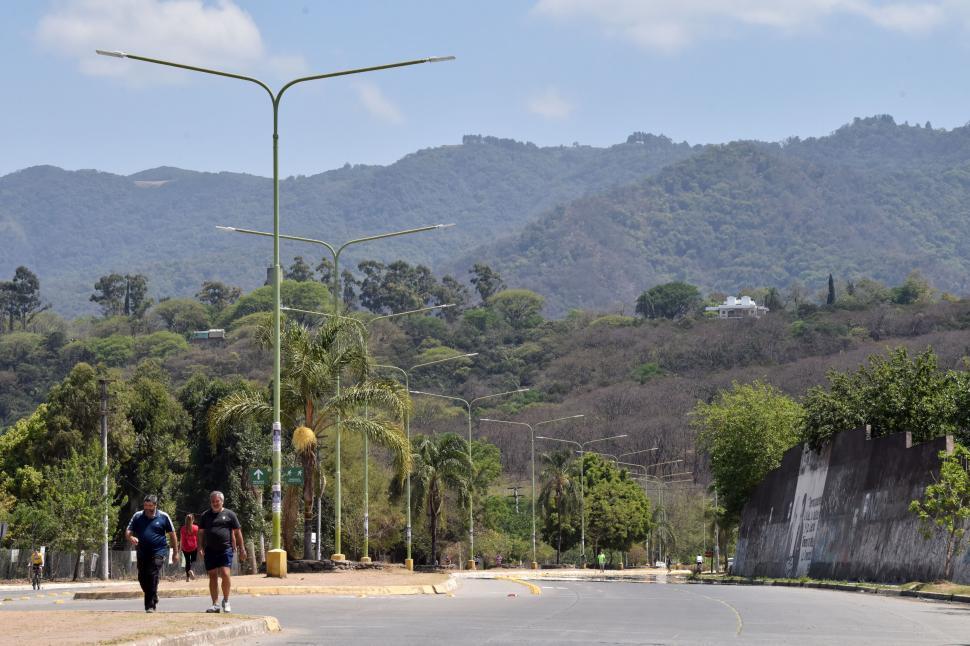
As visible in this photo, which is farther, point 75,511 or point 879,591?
point 75,511

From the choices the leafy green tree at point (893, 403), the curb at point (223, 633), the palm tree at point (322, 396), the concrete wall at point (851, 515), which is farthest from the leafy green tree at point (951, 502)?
the curb at point (223, 633)

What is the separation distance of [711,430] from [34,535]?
122 feet

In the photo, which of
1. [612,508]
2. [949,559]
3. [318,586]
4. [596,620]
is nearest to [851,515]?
[949,559]

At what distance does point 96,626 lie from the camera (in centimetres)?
1852

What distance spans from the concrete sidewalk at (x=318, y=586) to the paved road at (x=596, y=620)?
94 cm

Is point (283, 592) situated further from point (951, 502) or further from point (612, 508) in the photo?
point (612, 508)

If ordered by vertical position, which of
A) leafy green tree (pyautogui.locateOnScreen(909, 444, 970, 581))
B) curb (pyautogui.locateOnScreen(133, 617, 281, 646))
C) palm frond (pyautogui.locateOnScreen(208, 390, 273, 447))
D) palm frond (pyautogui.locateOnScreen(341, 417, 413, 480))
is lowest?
curb (pyautogui.locateOnScreen(133, 617, 281, 646))

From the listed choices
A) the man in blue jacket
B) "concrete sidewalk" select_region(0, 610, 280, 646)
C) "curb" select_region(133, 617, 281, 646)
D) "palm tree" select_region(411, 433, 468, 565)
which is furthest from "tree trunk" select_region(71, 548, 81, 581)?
"curb" select_region(133, 617, 281, 646)

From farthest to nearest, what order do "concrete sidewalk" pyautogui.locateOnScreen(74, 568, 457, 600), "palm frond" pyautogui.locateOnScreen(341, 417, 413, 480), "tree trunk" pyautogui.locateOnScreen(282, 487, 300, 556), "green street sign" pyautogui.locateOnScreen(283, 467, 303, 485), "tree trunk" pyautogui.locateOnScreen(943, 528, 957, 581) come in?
"palm frond" pyautogui.locateOnScreen(341, 417, 413, 480), "tree trunk" pyautogui.locateOnScreen(282, 487, 300, 556), "tree trunk" pyautogui.locateOnScreen(943, 528, 957, 581), "green street sign" pyautogui.locateOnScreen(283, 467, 303, 485), "concrete sidewalk" pyautogui.locateOnScreen(74, 568, 457, 600)

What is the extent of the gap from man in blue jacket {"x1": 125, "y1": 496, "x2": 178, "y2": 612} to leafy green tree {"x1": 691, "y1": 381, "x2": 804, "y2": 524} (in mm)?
59625

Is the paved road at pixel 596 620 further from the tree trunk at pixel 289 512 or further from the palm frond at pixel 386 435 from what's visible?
the tree trunk at pixel 289 512

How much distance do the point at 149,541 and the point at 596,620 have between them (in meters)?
7.33

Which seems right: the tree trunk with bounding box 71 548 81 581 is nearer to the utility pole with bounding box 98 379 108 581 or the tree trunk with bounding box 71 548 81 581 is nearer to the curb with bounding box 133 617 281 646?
the utility pole with bounding box 98 379 108 581

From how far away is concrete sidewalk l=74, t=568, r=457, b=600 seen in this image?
98.2 ft
